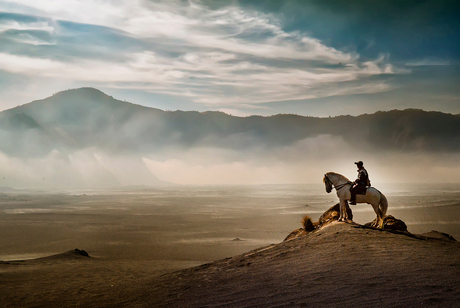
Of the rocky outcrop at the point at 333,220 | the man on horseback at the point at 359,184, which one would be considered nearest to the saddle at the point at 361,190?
the man on horseback at the point at 359,184

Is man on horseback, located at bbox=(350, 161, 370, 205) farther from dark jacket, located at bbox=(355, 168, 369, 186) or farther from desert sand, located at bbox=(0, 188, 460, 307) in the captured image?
desert sand, located at bbox=(0, 188, 460, 307)

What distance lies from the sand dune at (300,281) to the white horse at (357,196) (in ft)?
3.05

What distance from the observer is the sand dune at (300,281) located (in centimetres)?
755

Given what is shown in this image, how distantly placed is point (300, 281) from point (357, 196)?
5354mm

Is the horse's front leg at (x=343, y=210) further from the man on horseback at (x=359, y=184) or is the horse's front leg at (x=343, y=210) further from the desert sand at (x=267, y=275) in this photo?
the desert sand at (x=267, y=275)

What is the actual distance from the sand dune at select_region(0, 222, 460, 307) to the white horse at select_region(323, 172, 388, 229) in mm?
930

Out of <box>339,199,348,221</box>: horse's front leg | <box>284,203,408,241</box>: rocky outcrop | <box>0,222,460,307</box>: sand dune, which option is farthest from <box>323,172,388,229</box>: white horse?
<box>0,222,460,307</box>: sand dune

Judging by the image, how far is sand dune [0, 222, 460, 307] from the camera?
24.8ft

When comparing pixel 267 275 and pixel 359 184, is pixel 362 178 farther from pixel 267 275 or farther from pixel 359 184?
pixel 267 275

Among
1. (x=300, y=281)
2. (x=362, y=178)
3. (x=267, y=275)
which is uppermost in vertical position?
(x=362, y=178)

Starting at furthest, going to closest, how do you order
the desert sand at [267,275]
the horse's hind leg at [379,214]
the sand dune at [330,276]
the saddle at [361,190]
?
the horse's hind leg at [379,214], the saddle at [361,190], the desert sand at [267,275], the sand dune at [330,276]

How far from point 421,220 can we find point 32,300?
34335mm

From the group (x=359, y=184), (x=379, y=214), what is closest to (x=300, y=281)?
(x=359, y=184)

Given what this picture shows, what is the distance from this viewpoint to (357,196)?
13039 millimetres
